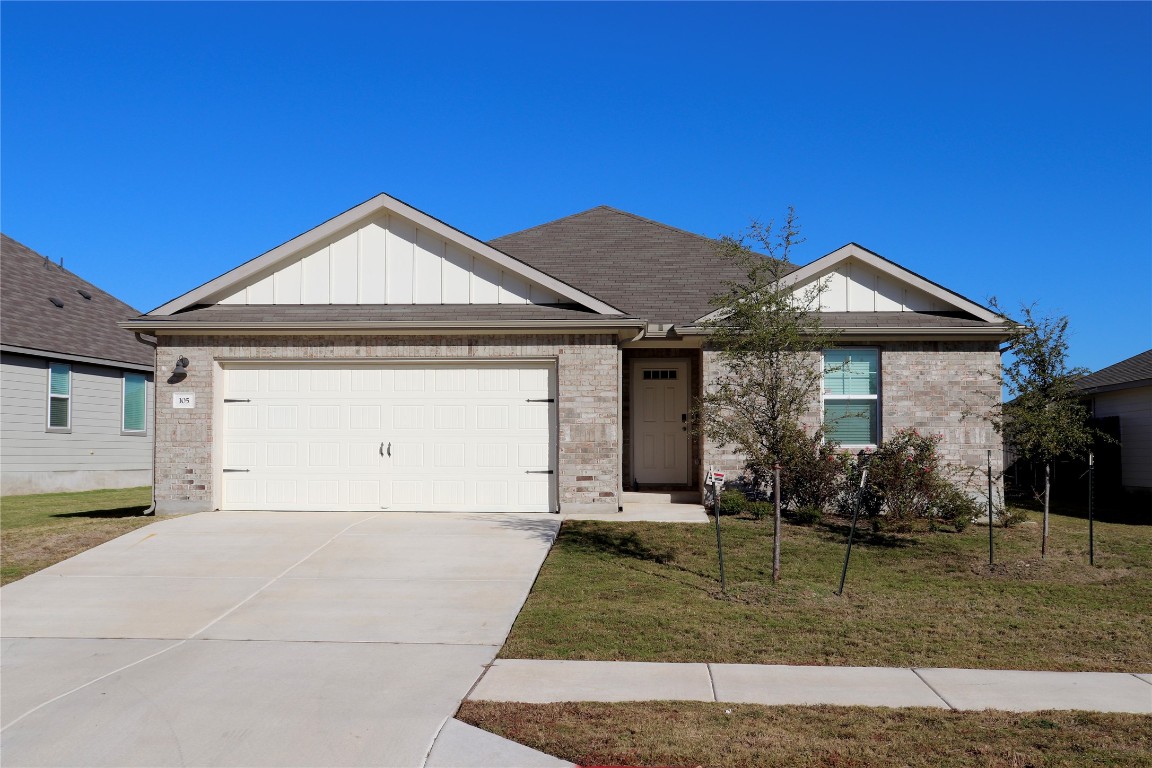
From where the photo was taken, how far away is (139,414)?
23812mm

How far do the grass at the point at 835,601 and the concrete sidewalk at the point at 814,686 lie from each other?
0.25 meters

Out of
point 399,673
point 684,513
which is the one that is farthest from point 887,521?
point 399,673

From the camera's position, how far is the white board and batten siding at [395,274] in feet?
45.1

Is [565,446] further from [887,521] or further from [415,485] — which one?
[887,521]

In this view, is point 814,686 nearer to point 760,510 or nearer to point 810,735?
point 810,735

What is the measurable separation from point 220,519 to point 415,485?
9.11 ft

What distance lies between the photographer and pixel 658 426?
16359 mm

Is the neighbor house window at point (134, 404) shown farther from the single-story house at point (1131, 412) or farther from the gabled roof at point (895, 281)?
the single-story house at point (1131, 412)

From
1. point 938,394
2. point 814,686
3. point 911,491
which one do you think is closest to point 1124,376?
point 938,394

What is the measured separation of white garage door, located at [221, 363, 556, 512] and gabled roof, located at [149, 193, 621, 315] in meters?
1.34

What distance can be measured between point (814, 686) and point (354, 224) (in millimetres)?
10149

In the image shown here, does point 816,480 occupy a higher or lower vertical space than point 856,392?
lower

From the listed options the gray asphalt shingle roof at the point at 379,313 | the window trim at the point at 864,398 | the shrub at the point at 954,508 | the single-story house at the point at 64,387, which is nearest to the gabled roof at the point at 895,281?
the window trim at the point at 864,398

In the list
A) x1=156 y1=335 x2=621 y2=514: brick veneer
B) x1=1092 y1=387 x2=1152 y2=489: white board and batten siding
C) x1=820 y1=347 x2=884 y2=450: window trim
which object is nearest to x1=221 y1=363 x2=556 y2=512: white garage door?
x1=156 y1=335 x2=621 y2=514: brick veneer
